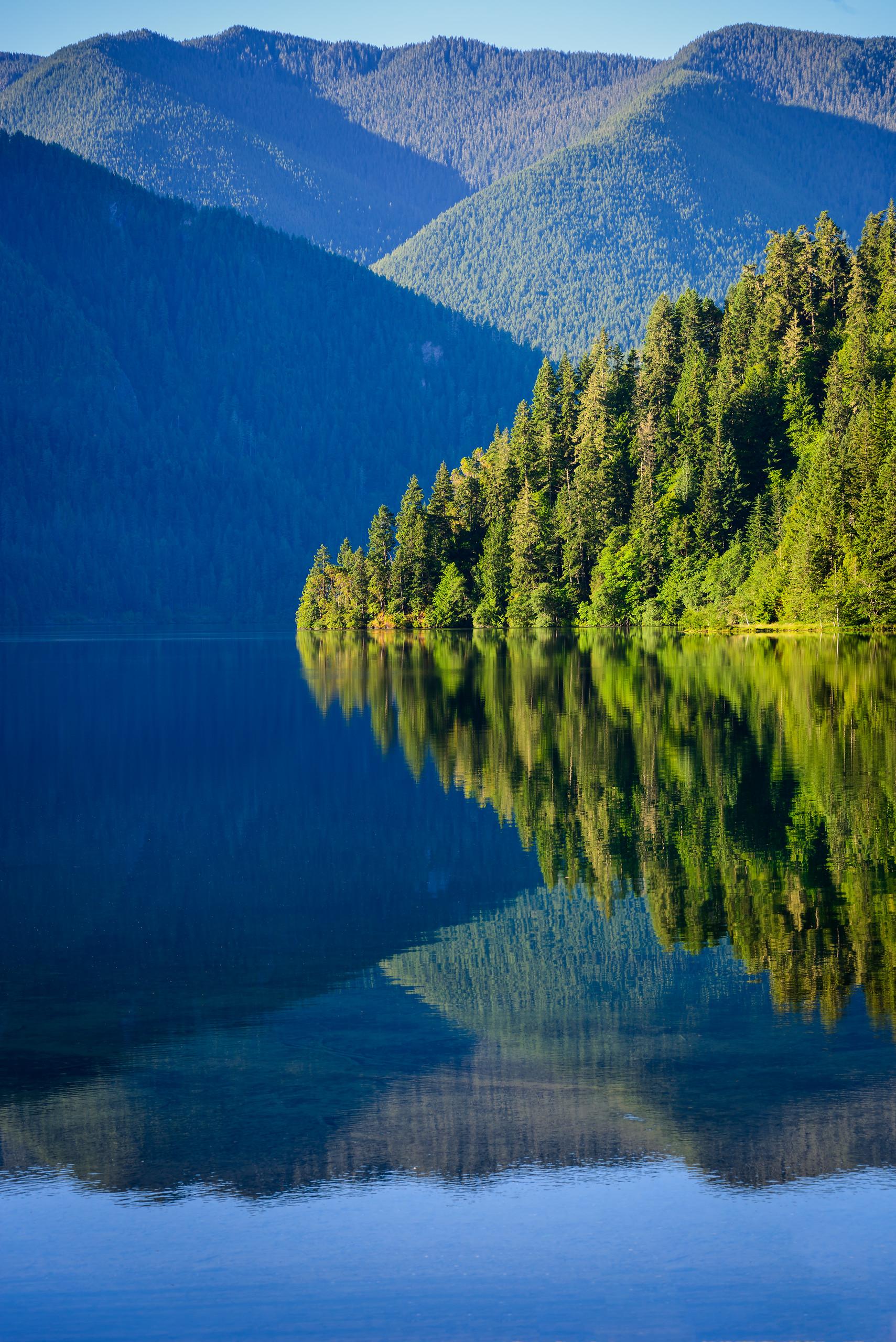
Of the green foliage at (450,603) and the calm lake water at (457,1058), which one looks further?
the green foliage at (450,603)

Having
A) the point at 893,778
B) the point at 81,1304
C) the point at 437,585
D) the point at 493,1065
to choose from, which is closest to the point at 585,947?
the point at 493,1065

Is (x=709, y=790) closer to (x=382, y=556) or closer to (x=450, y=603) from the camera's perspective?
(x=450, y=603)

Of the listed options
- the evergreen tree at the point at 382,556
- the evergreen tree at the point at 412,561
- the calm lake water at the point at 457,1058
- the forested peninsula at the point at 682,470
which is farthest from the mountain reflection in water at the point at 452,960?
the evergreen tree at the point at 382,556

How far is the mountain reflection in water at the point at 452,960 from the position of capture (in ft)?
34.4

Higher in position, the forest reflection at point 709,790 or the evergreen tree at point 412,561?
the evergreen tree at point 412,561

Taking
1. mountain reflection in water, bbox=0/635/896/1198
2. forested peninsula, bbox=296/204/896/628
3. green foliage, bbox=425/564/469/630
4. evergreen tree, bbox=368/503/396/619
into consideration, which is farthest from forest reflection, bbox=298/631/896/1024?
evergreen tree, bbox=368/503/396/619

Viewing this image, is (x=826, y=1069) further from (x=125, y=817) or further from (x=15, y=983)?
(x=125, y=817)

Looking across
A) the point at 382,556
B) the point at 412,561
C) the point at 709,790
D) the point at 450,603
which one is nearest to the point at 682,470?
the point at 450,603

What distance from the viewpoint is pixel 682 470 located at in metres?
125

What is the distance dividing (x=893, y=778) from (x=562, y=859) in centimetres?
835

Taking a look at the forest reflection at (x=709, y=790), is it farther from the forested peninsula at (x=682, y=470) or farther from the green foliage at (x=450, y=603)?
the green foliage at (x=450, y=603)

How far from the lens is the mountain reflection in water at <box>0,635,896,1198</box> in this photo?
10.5 meters

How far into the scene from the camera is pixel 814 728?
111ft

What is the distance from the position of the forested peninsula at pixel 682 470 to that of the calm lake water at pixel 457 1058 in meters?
76.8
